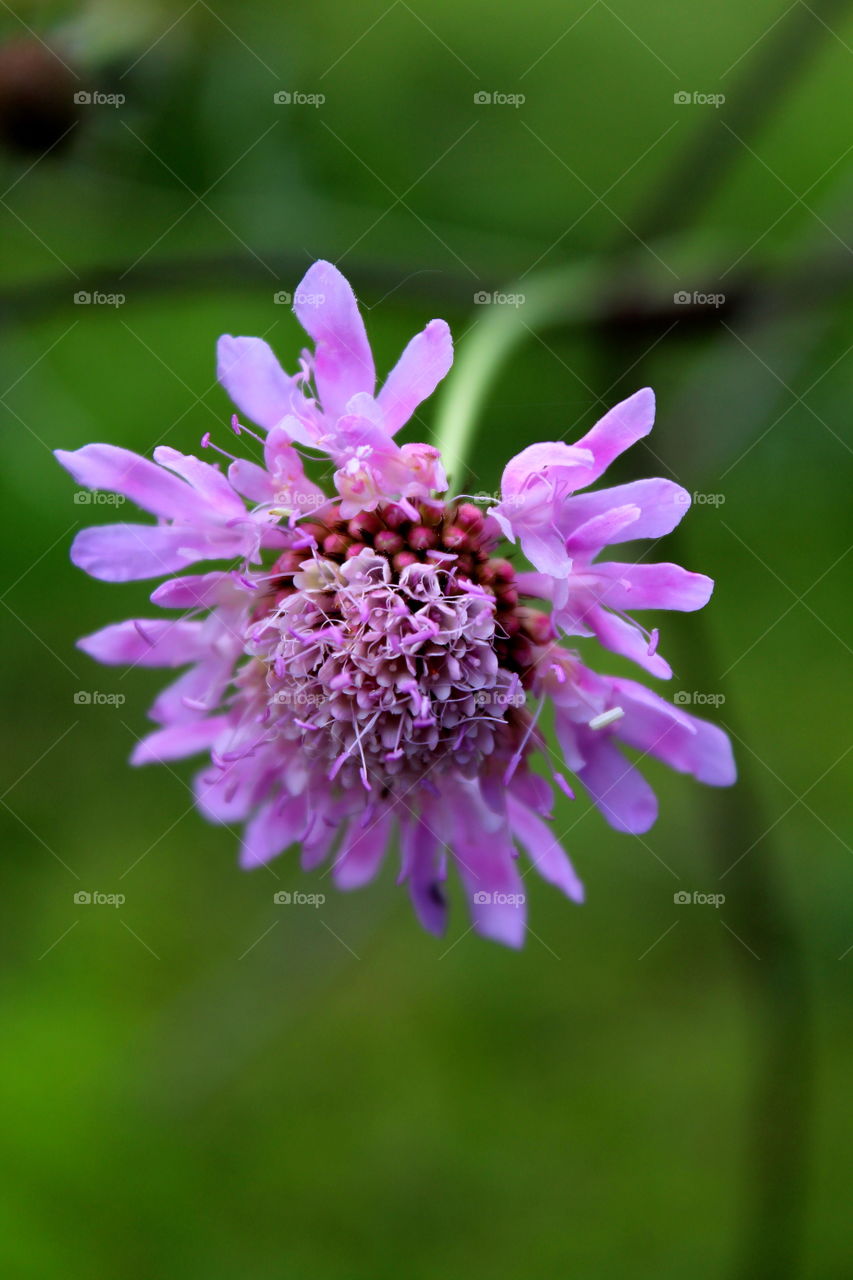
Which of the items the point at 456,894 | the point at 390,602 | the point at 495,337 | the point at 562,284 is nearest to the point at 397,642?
the point at 390,602

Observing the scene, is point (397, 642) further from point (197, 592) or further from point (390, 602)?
point (197, 592)

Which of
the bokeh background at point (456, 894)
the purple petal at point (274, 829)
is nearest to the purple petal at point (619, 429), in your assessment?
the purple petal at point (274, 829)

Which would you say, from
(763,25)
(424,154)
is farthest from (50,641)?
(763,25)

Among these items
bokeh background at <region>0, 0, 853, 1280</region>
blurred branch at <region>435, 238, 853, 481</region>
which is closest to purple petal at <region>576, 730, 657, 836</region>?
blurred branch at <region>435, 238, 853, 481</region>

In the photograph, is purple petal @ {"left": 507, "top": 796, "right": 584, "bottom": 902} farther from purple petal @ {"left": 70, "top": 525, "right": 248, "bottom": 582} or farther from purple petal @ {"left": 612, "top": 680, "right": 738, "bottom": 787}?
purple petal @ {"left": 70, "top": 525, "right": 248, "bottom": 582}

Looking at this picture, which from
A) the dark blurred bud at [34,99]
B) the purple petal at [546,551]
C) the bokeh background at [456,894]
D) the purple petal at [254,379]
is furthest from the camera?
the bokeh background at [456,894]

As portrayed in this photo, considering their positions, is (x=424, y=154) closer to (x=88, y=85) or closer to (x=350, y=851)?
(x=88, y=85)

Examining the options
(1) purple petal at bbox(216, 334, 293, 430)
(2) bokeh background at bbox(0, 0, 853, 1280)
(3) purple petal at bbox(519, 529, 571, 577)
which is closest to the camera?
(3) purple petal at bbox(519, 529, 571, 577)

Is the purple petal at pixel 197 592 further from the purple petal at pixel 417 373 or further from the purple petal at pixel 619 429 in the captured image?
the purple petal at pixel 619 429
